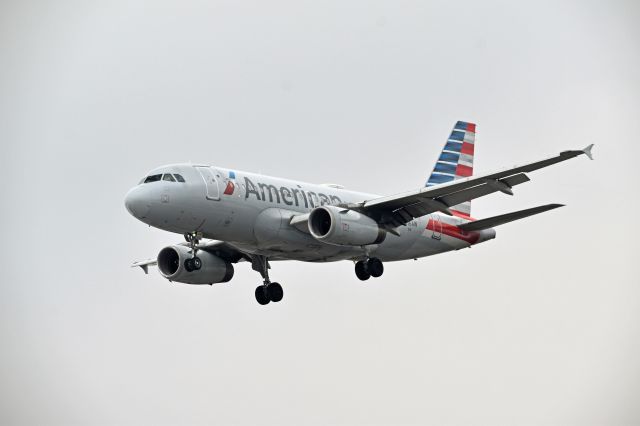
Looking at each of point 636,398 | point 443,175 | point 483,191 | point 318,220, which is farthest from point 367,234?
point 636,398

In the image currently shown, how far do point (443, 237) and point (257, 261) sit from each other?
864 cm

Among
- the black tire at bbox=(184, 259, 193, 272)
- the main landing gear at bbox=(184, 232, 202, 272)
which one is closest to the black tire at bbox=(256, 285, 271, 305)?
the main landing gear at bbox=(184, 232, 202, 272)

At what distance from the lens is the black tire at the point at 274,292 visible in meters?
47.2

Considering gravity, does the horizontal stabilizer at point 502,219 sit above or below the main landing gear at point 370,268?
above

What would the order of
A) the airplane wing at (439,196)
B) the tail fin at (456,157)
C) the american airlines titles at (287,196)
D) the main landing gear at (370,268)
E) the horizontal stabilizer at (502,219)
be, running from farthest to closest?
1. the tail fin at (456,157)
2. the main landing gear at (370,268)
3. the horizontal stabilizer at (502,219)
4. the american airlines titles at (287,196)
5. the airplane wing at (439,196)

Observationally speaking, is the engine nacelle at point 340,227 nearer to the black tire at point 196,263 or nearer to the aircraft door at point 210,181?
the aircraft door at point 210,181

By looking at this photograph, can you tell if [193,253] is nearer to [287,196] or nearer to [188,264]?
[188,264]

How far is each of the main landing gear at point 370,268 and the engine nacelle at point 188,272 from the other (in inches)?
243

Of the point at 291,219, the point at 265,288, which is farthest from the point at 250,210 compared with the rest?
the point at 265,288

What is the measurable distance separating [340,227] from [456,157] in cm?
1417

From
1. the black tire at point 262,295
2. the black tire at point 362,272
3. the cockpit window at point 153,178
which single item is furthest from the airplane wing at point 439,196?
the cockpit window at point 153,178

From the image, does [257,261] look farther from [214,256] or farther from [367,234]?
[367,234]

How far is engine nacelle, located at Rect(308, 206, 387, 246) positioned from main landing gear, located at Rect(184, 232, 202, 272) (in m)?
4.52

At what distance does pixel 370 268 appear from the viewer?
4566 centimetres
